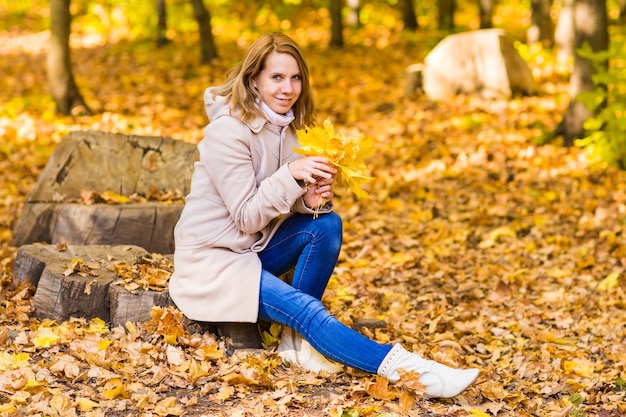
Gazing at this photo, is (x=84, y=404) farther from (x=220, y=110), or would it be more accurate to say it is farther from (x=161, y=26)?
(x=161, y=26)

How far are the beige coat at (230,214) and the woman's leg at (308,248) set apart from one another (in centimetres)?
7

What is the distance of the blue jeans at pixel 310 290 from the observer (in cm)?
339

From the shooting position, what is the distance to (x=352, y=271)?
5484mm

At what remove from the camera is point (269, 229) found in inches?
145

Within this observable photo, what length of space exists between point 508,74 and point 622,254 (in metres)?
Result: 4.41

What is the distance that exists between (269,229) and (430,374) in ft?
3.35

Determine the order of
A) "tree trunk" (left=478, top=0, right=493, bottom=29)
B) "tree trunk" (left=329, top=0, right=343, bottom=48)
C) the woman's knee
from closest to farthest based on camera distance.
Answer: the woman's knee < "tree trunk" (left=329, top=0, right=343, bottom=48) < "tree trunk" (left=478, top=0, right=493, bottom=29)

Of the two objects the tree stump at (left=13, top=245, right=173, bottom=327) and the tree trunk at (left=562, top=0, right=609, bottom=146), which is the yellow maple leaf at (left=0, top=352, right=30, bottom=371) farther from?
the tree trunk at (left=562, top=0, right=609, bottom=146)

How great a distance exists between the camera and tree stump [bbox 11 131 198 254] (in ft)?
16.0

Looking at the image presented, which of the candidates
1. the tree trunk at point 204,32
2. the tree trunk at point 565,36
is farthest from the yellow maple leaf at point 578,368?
the tree trunk at point 204,32

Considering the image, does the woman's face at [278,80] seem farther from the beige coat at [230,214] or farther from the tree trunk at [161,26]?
the tree trunk at [161,26]

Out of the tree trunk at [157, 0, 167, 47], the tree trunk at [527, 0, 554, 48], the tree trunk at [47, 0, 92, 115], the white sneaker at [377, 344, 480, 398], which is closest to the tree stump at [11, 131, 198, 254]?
the white sneaker at [377, 344, 480, 398]

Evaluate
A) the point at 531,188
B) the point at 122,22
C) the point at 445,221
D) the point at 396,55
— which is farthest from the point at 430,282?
the point at 122,22

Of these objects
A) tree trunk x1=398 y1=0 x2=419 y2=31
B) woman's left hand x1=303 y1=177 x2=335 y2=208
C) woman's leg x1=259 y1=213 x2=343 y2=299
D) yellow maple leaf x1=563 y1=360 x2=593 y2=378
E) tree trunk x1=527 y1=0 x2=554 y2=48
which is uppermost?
tree trunk x1=398 y1=0 x2=419 y2=31
